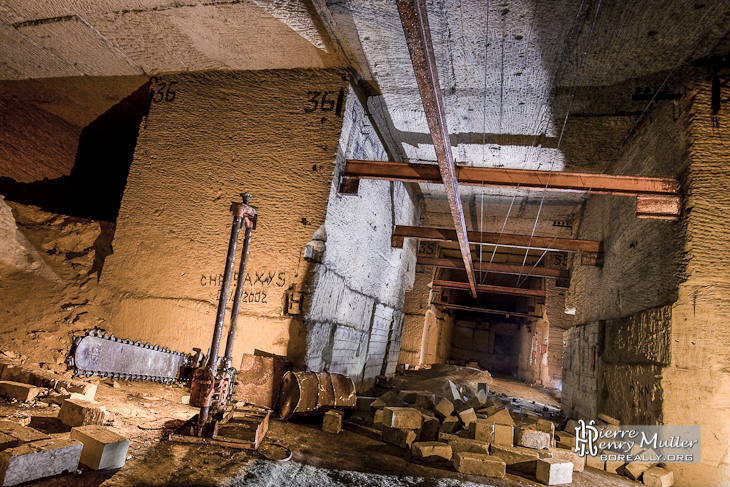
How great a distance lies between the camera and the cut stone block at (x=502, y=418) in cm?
391

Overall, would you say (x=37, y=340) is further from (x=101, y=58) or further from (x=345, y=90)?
(x=345, y=90)

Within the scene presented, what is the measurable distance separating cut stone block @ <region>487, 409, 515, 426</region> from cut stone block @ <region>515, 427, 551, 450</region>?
0.77 feet

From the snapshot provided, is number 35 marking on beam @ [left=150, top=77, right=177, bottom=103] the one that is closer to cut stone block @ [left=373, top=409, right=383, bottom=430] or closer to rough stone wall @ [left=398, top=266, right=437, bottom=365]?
cut stone block @ [left=373, top=409, right=383, bottom=430]

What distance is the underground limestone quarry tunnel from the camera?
3566 millimetres

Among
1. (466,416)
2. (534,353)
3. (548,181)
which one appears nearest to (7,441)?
(466,416)

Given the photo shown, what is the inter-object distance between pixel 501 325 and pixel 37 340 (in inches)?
753

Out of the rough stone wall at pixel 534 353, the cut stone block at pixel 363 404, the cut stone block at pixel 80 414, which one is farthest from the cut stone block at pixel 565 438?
the rough stone wall at pixel 534 353

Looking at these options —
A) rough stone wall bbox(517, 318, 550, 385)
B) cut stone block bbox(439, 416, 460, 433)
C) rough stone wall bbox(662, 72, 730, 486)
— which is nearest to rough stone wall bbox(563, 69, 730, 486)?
rough stone wall bbox(662, 72, 730, 486)

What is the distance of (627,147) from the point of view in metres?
5.31

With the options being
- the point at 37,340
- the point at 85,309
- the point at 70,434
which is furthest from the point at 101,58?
the point at 70,434

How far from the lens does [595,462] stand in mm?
3764

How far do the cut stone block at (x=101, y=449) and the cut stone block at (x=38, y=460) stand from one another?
0.20 ft

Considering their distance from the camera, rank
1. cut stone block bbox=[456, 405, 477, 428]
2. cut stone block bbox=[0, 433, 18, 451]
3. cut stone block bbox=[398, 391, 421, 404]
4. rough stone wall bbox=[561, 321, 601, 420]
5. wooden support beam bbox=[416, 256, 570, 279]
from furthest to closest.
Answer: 1. wooden support beam bbox=[416, 256, 570, 279]
2. rough stone wall bbox=[561, 321, 601, 420]
3. cut stone block bbox=[398, 391, 421, 404]
4. cut stone block bbox=[456, 405, 477, 428]
5. cut stone block bbox=[0, 433, 18, 451]

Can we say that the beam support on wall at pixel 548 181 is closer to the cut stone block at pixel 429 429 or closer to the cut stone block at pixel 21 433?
the cut stone block at pixel 429 429
